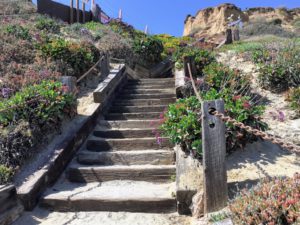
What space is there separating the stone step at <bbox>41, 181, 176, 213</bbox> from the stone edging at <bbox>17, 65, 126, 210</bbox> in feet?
0.52

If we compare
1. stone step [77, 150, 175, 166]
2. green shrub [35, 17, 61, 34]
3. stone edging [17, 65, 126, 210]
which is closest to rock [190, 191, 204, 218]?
stone step [77, 150, 175, 166]

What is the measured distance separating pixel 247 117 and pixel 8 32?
8.22 metres

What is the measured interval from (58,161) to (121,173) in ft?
2.97

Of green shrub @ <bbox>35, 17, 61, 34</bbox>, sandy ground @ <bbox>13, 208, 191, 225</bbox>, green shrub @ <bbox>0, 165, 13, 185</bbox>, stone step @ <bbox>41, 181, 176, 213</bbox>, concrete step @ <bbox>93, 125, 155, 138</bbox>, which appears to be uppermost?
green shrub @ <bbox>35, 17, 61, 34</bbox>

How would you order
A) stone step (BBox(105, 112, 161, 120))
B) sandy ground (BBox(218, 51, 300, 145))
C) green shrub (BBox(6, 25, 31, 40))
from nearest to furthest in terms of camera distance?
sandy ground (BBox(218, 51, 300, 145)) < stone step (BBox(105, 112, 161, 120)) < green shrub (BBox(6, 25, 31, 40))

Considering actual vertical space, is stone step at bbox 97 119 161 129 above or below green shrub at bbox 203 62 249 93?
below

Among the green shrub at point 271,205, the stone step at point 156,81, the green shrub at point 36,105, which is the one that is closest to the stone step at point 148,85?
the stone step at point 156,81

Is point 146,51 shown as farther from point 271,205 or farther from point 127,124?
point 271,205

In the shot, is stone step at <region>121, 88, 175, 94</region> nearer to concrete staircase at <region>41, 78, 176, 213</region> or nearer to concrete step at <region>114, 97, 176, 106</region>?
concrete step at <region>114, 97, 176, 106</region>

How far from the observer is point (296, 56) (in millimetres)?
8539

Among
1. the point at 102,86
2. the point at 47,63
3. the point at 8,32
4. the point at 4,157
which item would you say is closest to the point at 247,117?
the point at 4,157

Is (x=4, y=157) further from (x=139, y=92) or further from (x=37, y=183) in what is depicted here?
(x=139, y=92)

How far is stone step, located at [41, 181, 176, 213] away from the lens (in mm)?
4457

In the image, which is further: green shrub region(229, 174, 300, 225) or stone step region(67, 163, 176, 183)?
stone step region(67, 163, 176, 183)
